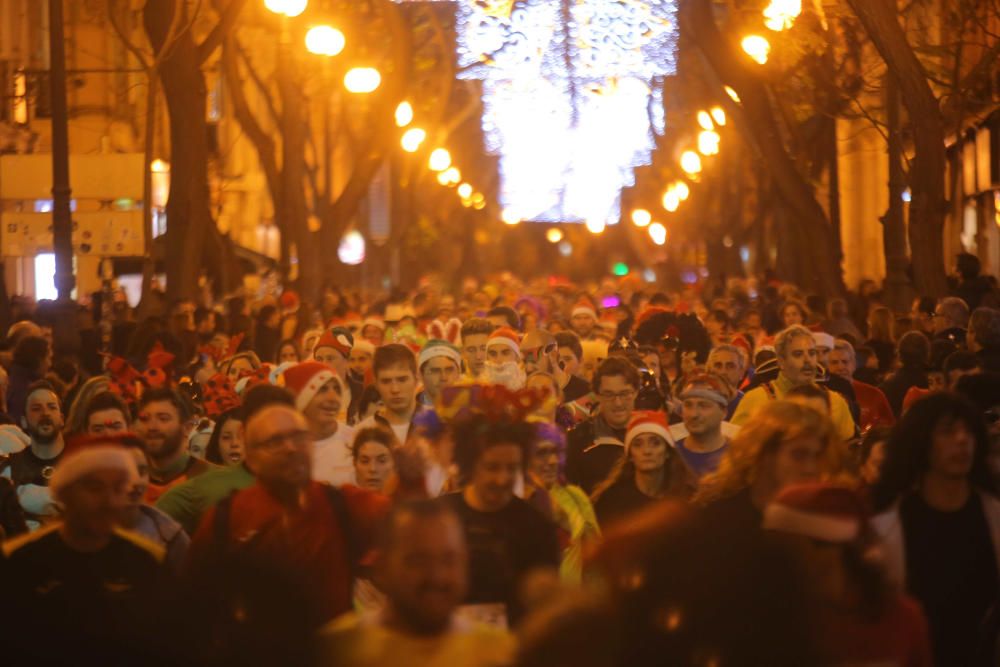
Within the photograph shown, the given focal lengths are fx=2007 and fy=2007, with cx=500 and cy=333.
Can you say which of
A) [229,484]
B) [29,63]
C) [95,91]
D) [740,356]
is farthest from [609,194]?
[229,484]

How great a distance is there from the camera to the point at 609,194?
88750mm

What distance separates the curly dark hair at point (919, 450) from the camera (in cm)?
698

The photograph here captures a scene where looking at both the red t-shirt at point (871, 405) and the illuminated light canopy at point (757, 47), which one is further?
the illuminated light canopy at point (757, 47)

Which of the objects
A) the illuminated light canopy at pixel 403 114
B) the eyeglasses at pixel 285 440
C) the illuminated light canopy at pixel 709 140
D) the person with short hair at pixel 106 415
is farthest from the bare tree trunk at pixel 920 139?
the illuminated light canopy at pixel 709 140

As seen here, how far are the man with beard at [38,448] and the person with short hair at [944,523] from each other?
5.04 metres

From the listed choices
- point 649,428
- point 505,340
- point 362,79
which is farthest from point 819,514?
point 362,79

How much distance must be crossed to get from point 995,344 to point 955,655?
250 inches

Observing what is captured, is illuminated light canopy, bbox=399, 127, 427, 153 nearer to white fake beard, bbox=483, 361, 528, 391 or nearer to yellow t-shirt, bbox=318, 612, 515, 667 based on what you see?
white fake beard, bbox=483, 361, 528, 391

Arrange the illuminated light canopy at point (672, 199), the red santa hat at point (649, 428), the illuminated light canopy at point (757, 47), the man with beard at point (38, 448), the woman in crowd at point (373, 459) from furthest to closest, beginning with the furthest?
1. the illuminated light canopy at point (672, 199)
2. the illuminated light canopy at point (757, 47)
3. the man with beard at point (38, 448)
4. the red santa hat at point (649, 428)
5. the woman in crowd at point (373, 459)

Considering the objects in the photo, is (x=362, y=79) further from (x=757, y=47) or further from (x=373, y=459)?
(x=373, y=459)

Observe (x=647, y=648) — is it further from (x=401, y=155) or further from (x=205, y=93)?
(x=401, y=155)

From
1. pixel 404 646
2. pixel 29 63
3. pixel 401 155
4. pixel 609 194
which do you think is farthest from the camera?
pixel 609 194

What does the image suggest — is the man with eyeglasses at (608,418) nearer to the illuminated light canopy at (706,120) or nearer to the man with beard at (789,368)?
the man with beard at (789,368)

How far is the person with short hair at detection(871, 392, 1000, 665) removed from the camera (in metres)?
6.82
